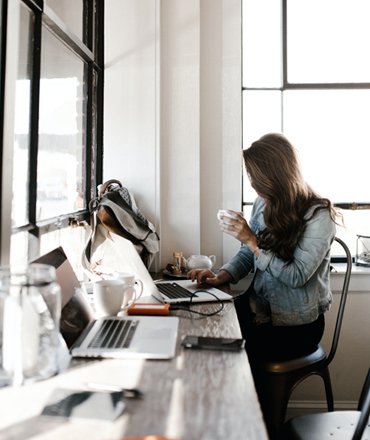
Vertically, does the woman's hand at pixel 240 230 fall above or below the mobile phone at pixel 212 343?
above

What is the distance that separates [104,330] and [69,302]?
12 centimetres

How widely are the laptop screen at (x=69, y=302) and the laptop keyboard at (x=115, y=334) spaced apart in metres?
0.06

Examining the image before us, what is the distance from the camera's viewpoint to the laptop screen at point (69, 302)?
1.32 m

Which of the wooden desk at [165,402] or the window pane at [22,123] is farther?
the window pane at [22,123]

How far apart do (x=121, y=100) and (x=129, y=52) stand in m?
0.23

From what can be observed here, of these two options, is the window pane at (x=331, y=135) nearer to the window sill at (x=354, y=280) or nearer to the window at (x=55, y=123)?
the window sill at (x=354, y=280)

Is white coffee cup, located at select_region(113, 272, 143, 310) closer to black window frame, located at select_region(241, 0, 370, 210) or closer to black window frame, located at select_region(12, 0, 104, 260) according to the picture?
black window frame, located at select_region(12, 0, 104, 260)

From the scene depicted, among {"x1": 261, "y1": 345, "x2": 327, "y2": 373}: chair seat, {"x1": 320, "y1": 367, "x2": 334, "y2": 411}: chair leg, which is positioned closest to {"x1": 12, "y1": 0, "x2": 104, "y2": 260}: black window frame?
{"x1": 261, "y1": 345, "x2": 327, "y2": 373}: chair seat

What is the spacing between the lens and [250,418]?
0.90 metres

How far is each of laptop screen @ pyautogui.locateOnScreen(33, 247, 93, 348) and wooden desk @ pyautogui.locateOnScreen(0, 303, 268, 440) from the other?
0.17m

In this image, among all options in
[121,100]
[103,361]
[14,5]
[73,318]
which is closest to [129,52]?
[121,100]

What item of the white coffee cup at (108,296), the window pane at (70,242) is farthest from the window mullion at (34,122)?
the white coffee cup at (108,296)

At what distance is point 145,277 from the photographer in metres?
1.85

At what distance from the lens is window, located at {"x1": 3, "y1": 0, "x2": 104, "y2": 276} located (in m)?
1.58
